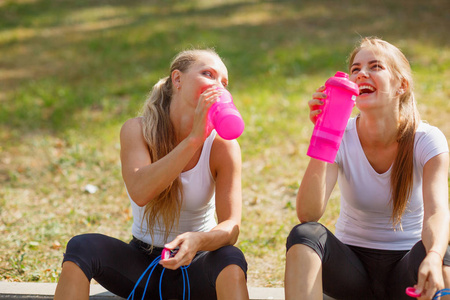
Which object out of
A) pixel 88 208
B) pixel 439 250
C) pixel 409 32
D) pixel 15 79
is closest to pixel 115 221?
pixel 88 208

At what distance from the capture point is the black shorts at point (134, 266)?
2668 mm

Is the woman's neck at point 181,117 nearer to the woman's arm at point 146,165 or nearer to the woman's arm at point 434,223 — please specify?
the woman's arm at point 146,165

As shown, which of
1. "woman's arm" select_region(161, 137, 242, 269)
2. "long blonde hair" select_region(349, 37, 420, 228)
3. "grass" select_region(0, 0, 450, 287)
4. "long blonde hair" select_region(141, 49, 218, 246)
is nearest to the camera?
"woman's arm" select_region(161, 137, 242, 269)

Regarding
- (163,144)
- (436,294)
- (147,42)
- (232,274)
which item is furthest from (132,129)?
(147,42)

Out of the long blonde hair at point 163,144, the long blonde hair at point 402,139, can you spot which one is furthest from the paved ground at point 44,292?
the long blonde hair at point 402,139

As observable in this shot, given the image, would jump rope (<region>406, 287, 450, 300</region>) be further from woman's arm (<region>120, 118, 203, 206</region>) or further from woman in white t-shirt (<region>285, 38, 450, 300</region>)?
woman's arm (<region>120, 118, 203, 206</region>)

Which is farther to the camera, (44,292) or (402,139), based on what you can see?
(44,292)

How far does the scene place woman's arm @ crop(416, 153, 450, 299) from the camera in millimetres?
2330

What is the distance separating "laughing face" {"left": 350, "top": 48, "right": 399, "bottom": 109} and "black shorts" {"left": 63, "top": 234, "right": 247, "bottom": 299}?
989 mm

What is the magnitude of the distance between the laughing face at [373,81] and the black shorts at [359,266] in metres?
0.67

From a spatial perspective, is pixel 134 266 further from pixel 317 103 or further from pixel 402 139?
pixel 402 139

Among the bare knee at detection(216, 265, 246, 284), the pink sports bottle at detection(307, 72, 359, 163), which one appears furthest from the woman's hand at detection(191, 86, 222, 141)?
the bare knee at detection(216, 265, 246, 284)

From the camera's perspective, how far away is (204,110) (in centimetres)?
265

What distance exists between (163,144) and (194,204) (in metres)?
0.36
